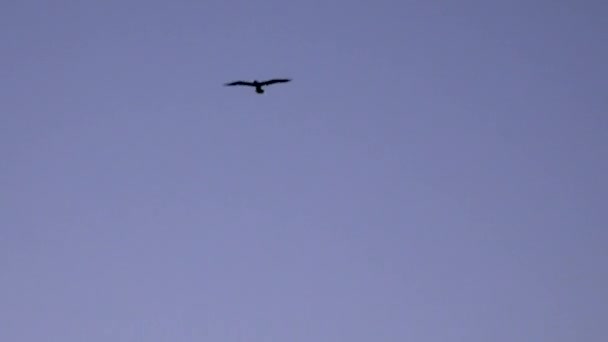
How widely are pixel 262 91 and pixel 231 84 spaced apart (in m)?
2.61

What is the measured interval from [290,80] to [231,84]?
555cm

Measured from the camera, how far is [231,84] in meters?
73.2

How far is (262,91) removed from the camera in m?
73.8

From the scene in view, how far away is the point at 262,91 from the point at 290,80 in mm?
4001

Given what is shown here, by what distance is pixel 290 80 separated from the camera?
70562 millimetres
